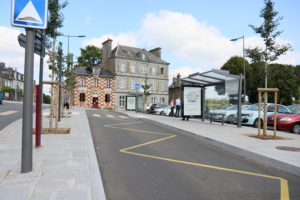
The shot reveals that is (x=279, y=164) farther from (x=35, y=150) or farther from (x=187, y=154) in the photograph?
(x=35, y=150)

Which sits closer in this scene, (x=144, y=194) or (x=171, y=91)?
(x=144, y=194)

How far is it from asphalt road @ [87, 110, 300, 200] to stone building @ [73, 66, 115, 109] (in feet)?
130

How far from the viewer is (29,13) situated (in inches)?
157

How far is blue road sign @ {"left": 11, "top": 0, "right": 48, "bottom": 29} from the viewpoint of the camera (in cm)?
390

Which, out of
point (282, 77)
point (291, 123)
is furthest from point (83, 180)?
point (282, 77)

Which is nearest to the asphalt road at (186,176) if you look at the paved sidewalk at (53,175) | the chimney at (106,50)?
the paved sidewalk at (53,175)

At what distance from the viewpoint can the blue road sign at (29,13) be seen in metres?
3.90

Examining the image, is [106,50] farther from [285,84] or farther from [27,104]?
[27,104]

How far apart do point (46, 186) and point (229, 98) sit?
1134cm

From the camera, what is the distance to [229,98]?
13180mm

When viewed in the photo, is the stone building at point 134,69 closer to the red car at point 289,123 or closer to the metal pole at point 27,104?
the red car at point 289,123

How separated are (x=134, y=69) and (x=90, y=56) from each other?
1305cm

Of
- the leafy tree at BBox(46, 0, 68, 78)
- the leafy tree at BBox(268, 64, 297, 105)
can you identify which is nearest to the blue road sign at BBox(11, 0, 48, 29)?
the leafy tree at BBox(46, 0, 68, 78)

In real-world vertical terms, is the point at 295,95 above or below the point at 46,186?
above
